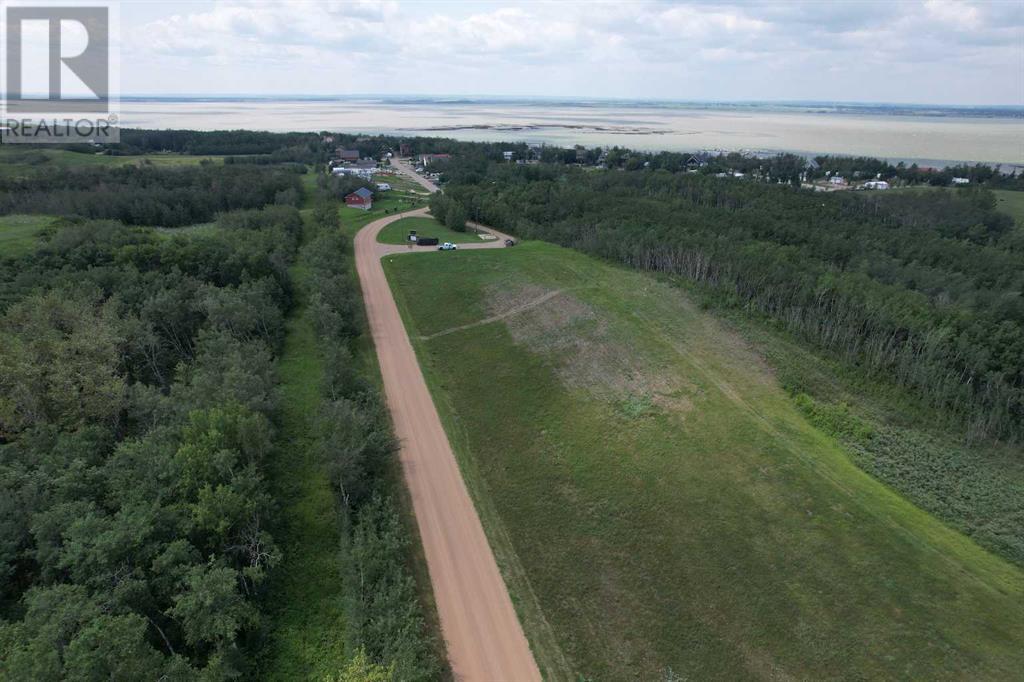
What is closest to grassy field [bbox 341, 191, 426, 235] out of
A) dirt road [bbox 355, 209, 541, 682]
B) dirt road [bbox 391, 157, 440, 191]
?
dirt road [bbox 391, 157, 440, 191]

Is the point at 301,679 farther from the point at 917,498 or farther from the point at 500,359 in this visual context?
the point at 917,498

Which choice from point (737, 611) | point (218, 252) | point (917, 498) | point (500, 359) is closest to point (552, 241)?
point (500, 359)

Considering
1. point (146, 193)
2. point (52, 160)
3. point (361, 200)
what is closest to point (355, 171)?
point (361, 200)

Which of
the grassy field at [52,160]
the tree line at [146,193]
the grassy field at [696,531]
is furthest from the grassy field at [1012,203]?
the grassy field at [52,160]

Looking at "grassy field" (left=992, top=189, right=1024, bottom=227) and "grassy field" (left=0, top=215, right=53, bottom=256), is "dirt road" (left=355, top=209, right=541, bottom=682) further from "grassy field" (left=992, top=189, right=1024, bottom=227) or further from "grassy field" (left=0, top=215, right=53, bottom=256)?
"grassy field" (left=992, top=189, right=1024, bottom=227)

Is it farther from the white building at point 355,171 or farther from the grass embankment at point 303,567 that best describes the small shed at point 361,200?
the grass embankment at point 303,567

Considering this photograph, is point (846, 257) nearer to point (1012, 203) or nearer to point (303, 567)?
point (303, 567)
